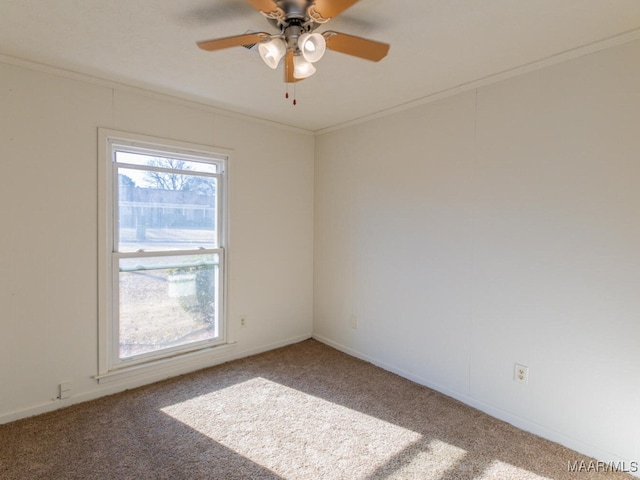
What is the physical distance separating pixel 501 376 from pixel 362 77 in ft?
→ 7.72

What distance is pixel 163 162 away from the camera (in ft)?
9.59

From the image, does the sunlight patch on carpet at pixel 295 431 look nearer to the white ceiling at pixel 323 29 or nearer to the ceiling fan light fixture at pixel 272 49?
the ceiling fan light fixture at pixel 272 49

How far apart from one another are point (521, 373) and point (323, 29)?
2.51 metres

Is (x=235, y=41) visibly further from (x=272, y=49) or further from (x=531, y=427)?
(x=531, y=427)

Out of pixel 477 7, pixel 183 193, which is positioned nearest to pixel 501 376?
pixel 477 7

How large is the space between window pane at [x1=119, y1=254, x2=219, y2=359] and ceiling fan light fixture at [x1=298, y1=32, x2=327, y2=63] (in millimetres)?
2196

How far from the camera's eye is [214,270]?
327 centimetres

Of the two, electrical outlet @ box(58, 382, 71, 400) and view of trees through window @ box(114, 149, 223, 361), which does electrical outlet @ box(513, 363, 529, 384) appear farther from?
electrical outlet @ box(58, 382, 71, 400)

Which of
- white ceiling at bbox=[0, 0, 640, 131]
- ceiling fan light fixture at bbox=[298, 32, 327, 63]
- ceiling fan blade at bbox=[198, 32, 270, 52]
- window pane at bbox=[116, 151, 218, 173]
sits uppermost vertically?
white ceiling at bbox=[0, 0, 640, 131]

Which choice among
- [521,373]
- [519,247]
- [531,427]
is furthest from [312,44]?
[531,427]

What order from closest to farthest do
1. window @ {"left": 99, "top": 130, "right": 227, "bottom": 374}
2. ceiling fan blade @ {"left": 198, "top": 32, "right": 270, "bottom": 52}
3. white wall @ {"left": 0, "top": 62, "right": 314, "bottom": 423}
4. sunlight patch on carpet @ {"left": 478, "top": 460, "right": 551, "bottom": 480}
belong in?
ceiling fan blade @ {"left": 198, "top": 32, "right": 270, "bottom": 52} → sunlight patch on carpet @ {"left": 478, "top": 460, "right": 551, "bottom": 480} → white wall @ {"left": 0, "top": 62, "right": 314, "bottom": 423} → window @ {"left": 99, "top": 130, "right": 227, "bottom": 374}

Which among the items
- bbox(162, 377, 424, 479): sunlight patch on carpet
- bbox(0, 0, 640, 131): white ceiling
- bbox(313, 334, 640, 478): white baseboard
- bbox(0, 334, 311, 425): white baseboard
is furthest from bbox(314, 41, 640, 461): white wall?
bbox(0, 334, 311, 425): white baseboard

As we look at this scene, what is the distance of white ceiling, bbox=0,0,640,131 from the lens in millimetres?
1663

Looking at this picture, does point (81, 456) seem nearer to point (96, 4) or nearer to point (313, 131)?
point (96, 4)
